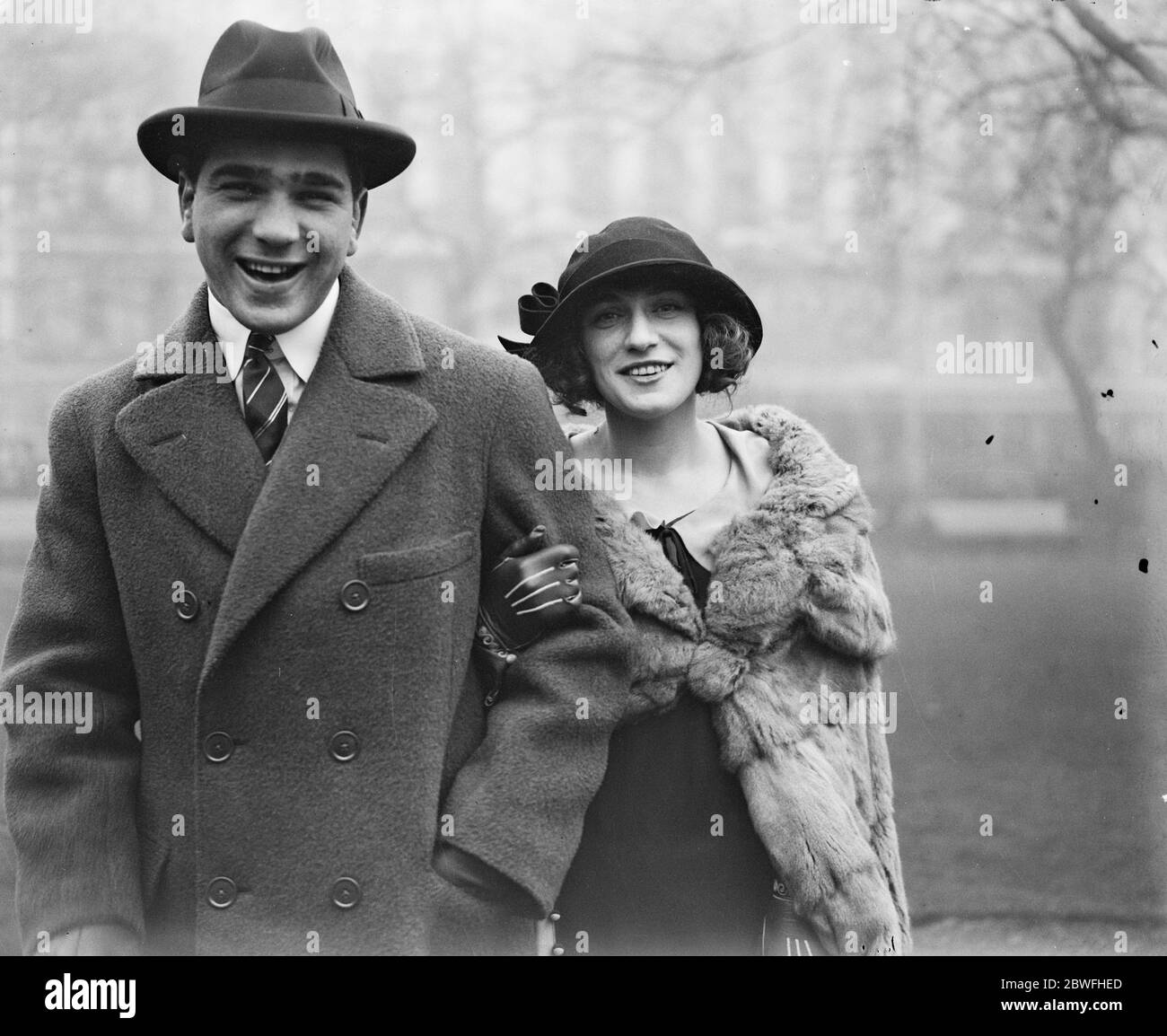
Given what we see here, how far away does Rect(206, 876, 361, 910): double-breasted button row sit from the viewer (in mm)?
2340

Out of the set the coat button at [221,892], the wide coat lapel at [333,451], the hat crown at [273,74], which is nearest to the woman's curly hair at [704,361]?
the wide coat lapel at [333,451]

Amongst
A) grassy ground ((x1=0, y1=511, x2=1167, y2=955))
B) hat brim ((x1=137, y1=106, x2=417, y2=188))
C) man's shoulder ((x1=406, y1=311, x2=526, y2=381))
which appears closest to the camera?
hat brim ((x1=137, y1=106, x2=417, y2=188))

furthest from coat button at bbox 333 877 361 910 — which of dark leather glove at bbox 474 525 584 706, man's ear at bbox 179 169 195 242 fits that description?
man's ear at bbox 179 169 195 242

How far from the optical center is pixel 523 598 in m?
2.42

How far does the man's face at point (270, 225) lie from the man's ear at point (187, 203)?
0.04 feet

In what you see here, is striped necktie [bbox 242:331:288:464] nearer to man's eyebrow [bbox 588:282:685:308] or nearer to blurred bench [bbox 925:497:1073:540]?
man's eyebrow [bbox 588:282:685:308]

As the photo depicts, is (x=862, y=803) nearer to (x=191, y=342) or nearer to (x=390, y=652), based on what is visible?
(x=390, y=652)

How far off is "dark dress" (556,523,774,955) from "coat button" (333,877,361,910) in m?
0.51

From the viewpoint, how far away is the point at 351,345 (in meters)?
2.47

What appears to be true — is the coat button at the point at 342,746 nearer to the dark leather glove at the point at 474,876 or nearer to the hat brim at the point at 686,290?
the dark leather glove at the point at 474,876

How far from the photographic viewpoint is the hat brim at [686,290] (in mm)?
2727

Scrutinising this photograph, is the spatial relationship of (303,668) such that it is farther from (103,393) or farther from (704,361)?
(704,361)
